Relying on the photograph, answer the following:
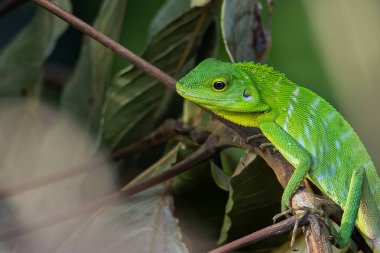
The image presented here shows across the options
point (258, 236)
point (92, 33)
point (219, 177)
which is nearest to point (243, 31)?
point (219, 177)

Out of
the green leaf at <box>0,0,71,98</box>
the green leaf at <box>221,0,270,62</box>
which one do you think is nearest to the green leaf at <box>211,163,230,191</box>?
the green leaf at <box>221,0,270,62</box>

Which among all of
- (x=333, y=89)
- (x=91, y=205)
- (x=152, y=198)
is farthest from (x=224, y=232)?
(x=333, y=89)

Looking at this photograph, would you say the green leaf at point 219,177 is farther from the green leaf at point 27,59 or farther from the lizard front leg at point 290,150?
the green leaf at point 27,59

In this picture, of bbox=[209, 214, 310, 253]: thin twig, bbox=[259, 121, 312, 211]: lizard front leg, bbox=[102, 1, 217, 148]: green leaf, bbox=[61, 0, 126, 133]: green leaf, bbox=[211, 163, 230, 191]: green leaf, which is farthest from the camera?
bbox=[61, 0, 126, 133]: green leaf

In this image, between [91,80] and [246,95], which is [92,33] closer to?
[246,95]

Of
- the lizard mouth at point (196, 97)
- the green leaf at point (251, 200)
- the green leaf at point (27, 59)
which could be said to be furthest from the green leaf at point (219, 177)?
the green leaf at point (27, 59)

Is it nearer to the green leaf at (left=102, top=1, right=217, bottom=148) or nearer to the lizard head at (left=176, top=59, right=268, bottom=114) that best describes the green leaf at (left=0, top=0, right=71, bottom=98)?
the green leaf at (left=102, top=1, right=217, bottom=148)

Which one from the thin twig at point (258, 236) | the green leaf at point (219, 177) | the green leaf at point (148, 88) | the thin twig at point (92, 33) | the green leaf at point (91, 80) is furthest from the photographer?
the green leaf at point (91, 80)

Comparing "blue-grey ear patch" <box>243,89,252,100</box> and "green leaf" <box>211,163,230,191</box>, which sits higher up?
"blue-grey ear patch" <box>243,89,252,100</box>

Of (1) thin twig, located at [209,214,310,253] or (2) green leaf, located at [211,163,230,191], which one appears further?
(2) green leaf, located at [211,163,230,191]
